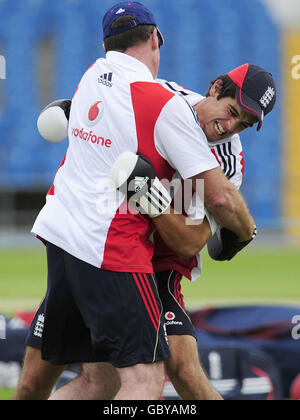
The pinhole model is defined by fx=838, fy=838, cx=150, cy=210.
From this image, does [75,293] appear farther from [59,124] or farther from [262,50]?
[262,50]

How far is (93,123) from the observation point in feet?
11.9

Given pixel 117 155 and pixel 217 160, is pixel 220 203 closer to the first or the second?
pixel 217 160

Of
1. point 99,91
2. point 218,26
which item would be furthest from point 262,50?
point 99,91

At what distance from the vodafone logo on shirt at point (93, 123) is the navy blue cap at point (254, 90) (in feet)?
2.04

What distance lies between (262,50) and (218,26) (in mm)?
1173

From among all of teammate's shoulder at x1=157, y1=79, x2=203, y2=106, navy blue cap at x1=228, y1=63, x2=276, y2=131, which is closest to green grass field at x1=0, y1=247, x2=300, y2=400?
teammate's shoulder at x1=157, y1=79, x2=203, y2=106

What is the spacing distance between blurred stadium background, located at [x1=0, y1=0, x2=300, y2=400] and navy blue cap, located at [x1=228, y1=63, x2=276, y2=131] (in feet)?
47.1

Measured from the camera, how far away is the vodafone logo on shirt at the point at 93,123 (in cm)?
358

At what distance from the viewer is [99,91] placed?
3660 mm

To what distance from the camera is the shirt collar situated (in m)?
3.68

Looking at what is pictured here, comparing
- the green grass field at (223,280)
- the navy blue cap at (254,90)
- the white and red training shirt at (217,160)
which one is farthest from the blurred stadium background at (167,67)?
the navy blue cap at (254,90)

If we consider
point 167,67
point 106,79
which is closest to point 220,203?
point 106,79

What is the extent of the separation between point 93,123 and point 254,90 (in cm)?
73

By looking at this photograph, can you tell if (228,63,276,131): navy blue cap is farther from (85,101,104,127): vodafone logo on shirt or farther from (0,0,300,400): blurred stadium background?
(0,0,300,400): blurred stadium background
